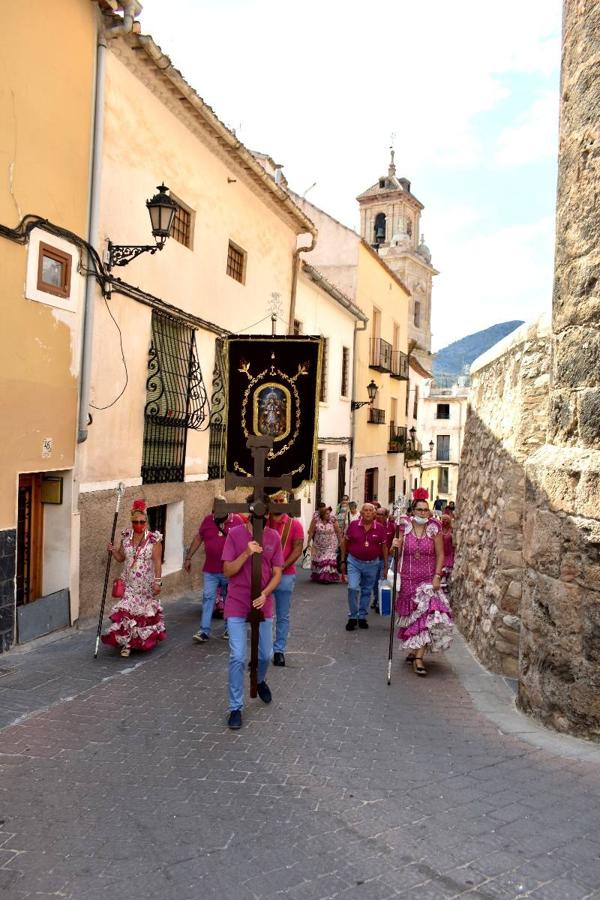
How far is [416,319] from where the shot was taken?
52.5 m

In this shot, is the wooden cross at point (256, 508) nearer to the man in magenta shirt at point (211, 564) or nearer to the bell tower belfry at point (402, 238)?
the man in magenta shirt at point (211, 564)

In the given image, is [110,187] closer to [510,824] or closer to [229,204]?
[229,204]

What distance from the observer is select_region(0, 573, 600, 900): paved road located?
11.2ft

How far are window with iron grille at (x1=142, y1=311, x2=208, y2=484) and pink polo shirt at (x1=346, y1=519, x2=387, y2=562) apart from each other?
2832 mm

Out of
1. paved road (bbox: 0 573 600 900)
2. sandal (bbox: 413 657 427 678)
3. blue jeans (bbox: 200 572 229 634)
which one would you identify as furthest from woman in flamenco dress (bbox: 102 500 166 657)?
sandal (bbox: 413 657 427 678)

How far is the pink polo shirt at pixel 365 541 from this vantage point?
9.17 metres

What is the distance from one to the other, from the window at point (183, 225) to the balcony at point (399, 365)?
15.9 metres

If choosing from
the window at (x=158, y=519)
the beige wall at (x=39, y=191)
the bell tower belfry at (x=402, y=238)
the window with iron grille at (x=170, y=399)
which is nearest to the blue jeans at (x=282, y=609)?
the beige wall at (x=39, y=191)

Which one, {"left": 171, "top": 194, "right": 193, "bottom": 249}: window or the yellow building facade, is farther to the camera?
{"left": 171, "top": 194, "right": 193, "bottom": 249}: window

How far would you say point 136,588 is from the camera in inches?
285

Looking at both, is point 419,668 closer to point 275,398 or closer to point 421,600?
point 421,600

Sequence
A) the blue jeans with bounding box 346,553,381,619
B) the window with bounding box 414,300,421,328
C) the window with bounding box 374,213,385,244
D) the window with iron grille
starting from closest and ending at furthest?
1. the blue jeans with bounding box 346,553,381,619
2. the window with iron grille
3. the window with bounding box 414,300,421,328
4. the window with bounding box 374,213,385,244

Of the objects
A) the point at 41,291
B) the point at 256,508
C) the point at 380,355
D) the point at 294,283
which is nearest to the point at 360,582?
the point at 256,508

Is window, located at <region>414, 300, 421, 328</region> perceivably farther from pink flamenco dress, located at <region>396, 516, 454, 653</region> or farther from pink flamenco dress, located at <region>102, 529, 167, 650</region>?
pink flamenco dress, located at <region>102, 529, 167, 650</region>
